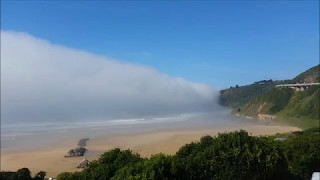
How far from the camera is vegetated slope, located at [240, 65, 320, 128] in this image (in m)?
128

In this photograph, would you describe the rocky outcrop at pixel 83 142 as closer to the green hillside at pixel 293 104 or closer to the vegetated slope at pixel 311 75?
the green hillside at pixel 293 104

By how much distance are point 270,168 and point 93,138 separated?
180 feet

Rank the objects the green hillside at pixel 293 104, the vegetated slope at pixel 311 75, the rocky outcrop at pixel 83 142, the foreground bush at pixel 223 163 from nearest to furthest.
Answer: the foreground bush at pixel 223 163 → the rocky outcrop at pixel 83 142 → the green hillside at pixel 293 104 → the vegetated slope at pixel 311 75

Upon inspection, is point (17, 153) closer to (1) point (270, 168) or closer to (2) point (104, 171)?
(2) point (104, 171)

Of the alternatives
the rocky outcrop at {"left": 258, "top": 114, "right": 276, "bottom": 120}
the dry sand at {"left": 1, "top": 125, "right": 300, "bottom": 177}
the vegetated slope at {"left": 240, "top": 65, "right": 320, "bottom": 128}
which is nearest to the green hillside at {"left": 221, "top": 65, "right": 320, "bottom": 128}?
the vegetated slope at {"left": 240, "top": 65, "right": 320, "bottom": 128}

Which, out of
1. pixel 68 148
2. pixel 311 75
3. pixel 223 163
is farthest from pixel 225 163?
pixel 311 75

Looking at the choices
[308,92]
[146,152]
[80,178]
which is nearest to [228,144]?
[80,178]

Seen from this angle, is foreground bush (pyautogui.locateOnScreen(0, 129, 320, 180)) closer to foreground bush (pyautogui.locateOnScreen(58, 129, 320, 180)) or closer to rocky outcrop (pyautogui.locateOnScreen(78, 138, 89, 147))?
foreground bush (pyautogui.locateOnScreen(58, 129, 320, 180))

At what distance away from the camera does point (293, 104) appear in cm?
15025

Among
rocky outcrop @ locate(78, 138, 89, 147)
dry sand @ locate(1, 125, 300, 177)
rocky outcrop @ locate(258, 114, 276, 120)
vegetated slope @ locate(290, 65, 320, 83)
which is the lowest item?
dry sand @ locate(1, 125, 300, 177)

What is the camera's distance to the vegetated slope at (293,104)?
128125 mm

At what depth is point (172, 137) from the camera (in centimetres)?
7688

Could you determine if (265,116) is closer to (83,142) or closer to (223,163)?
(83,142)

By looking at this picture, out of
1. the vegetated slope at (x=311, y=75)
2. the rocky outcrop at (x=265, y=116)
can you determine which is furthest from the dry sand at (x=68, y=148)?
the vegetated slope at (x=311, y=75)
